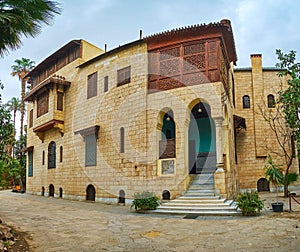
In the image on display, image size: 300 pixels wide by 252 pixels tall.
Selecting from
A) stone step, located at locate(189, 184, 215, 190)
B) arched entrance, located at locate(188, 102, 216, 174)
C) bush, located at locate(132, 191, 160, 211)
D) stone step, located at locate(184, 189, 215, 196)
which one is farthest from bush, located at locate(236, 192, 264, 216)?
arched entrance, located at locate(188, 102, 216, 174)

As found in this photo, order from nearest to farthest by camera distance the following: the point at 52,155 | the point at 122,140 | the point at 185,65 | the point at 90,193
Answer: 1. the point at 185,65
2. the point at 122,140
3. the point at 90,193
4. the point at 52,155

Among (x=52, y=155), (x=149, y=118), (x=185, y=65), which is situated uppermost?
(x=185, y=65)

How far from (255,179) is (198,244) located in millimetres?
14363

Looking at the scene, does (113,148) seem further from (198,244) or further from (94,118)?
(198,244)

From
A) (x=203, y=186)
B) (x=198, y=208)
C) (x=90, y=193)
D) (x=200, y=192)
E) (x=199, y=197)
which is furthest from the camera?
(x=90, y=193)

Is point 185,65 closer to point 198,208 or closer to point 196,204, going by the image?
point 196,204

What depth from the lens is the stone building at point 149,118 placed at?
1293 centimetres

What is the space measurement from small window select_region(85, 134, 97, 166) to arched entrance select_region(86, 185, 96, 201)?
126cm

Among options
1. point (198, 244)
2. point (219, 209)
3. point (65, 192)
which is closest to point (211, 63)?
point (219, 209)

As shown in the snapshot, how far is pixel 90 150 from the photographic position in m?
16.6

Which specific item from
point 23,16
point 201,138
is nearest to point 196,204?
point 201,138

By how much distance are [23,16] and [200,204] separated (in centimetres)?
810

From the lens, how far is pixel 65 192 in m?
18.2

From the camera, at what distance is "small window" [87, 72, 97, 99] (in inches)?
669
